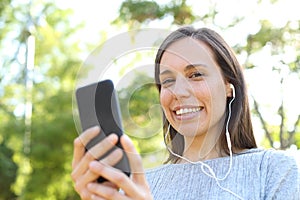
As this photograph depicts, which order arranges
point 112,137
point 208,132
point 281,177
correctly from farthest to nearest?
point 208,132
point 281,177
point 112,137

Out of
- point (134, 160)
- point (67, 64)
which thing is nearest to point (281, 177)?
point (134, 160)

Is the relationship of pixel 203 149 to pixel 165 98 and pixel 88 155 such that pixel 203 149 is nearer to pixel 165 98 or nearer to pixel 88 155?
pixel 165 98

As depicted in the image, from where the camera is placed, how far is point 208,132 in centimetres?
125

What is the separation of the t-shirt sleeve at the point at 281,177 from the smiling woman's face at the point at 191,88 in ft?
0.51

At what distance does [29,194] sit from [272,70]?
139 inches

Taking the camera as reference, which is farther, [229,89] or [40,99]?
[40,99]

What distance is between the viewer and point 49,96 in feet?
20.1

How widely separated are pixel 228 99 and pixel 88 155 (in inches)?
24.0

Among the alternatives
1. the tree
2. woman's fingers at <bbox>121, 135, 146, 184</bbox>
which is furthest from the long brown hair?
the tree

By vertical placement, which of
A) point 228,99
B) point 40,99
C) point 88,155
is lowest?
point 40,99

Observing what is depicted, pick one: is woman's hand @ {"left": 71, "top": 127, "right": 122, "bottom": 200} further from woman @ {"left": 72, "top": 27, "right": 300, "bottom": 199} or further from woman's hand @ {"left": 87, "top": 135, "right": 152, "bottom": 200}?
woman @ {"left": 72, "top": 27, "right": 300, "bottom": 199}

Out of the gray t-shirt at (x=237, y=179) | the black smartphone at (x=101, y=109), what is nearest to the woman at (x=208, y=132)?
the gray t-shirt at (x=237, y=179)

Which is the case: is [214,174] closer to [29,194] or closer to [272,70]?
[272,70]

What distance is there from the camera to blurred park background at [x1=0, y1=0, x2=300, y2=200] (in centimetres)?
416
